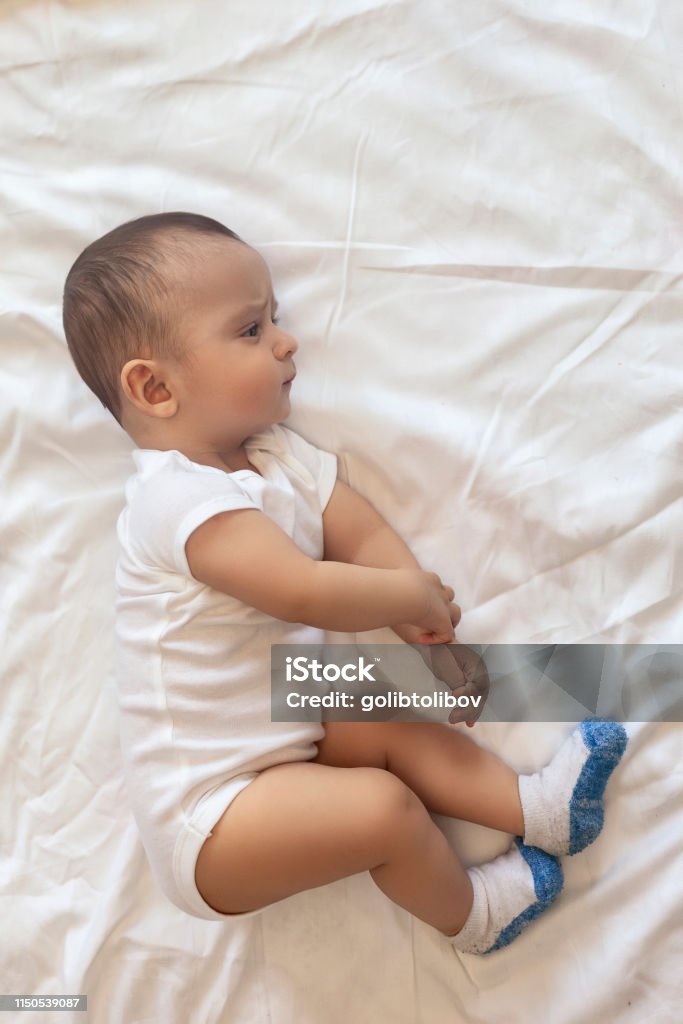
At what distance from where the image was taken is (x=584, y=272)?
1.07 meters

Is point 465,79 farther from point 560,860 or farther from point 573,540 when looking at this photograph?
point 560,860

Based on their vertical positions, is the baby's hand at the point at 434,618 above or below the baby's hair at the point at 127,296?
below

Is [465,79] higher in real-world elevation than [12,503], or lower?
higher

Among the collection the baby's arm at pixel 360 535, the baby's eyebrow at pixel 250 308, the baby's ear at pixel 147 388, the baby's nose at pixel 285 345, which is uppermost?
the baby's eyebrow at pixel 250 308

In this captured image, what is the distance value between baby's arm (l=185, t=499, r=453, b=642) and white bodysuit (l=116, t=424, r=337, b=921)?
0.02m

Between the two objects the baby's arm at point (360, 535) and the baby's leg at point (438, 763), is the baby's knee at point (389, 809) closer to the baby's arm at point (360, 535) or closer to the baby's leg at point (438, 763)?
the baby's leg at point (438, 763)

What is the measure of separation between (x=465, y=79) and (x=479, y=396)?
38 cm

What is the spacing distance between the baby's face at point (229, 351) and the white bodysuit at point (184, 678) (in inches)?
2.3

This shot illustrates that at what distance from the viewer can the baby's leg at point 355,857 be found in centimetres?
93

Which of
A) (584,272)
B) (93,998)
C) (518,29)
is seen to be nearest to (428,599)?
(584,272)

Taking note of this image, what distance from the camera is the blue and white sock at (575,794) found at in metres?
0.97

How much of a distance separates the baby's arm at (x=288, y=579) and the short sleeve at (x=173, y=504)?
0.01 metres

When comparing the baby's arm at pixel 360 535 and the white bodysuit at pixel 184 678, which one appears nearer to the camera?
the white bodysuit at pixel 184 678

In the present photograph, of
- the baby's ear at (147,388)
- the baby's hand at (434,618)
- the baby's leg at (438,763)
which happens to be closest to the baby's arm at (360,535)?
the baby's hand at (434,618)
